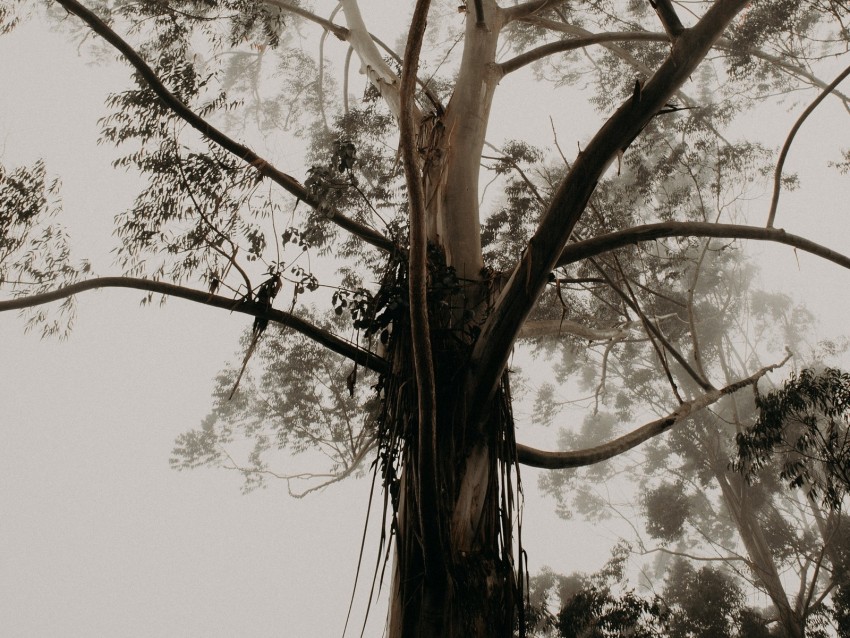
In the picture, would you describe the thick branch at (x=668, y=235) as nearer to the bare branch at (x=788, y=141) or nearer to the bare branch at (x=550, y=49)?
Result: the bare branch at (x=788, y=141)

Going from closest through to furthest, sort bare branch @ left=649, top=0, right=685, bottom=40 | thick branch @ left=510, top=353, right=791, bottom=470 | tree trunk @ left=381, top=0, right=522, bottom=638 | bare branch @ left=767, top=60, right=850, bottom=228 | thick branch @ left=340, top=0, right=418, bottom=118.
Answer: tree trunk @ left=381, top=0, right=522, bottom=638 → bare branch @ left=649, top=0, right=685, bottom=40 → thick branch @ left=510, top=353, right=791, bottom=470 → bare branch @ left=767, top=60, right=850, bottom=228 → thick branch @ left=340, top=0, right=418, bottom=118

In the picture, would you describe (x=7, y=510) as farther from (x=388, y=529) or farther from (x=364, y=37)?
(x=388, y=529)

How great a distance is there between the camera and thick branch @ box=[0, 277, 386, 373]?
75.3 inches

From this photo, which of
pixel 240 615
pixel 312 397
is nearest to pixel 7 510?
pixel 240 615

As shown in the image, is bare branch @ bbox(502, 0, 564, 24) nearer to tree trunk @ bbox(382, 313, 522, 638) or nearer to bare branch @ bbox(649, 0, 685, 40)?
bare branch @ bbox(649, 0, 685, 40)

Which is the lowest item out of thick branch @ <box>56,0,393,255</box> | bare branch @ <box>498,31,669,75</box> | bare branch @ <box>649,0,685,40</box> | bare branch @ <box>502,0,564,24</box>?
Answer: bare branch @ <box>649,0,685,40</box>

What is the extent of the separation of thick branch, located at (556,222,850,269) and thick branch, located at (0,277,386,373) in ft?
2.60

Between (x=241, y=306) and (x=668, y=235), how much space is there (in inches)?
64.2

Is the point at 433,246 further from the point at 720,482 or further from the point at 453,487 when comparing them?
the point at 720,482

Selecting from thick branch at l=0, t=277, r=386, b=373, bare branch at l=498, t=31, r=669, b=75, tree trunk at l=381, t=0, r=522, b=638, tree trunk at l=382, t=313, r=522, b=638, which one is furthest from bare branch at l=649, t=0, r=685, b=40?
bare branch at l=498, t=31, r=669, b=75

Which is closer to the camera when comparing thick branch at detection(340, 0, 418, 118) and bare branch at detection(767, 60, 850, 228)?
bare branch at detection(767, 60, 850, 228)

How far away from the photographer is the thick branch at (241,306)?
6.27 ft

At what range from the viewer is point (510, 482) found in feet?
5.78

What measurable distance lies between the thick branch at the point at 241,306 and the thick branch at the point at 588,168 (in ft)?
1.72
